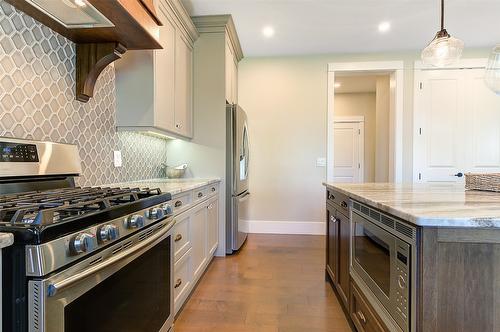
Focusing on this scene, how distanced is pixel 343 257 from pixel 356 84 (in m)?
4.63

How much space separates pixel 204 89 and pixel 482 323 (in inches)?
118

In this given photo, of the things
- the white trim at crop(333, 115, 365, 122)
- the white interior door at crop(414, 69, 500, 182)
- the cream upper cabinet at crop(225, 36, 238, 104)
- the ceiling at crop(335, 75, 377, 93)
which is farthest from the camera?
the white trim at crop(333, 115, 365, 122)

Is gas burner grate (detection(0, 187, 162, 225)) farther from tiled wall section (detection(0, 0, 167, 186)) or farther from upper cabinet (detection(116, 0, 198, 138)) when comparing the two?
upper cabinet (detection(116, 0, 198, 138))

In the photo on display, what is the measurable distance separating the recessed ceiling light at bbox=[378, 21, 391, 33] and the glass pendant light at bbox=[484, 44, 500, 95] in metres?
1.48

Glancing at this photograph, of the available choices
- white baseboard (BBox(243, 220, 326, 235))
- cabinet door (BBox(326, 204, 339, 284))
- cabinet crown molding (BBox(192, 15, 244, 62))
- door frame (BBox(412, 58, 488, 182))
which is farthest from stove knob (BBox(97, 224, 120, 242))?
door frame (BBox(412, 58, 488, 182))

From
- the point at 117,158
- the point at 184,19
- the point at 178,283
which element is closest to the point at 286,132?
the point at 184,19

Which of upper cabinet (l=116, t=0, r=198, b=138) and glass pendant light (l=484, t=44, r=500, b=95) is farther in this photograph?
upper cabinet (l=116, t=0, r=198, b=138)

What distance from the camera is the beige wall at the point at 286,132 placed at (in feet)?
14.4

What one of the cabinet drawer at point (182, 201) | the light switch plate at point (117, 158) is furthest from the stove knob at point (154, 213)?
the light switch plate at point (117, 158)

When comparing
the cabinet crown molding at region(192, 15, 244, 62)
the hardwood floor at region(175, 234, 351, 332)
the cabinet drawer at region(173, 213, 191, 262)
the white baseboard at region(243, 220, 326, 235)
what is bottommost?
the hardwood floor at region(175, 234, 351, 332)

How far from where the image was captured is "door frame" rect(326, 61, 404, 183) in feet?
13.9

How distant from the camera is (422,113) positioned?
4.21m

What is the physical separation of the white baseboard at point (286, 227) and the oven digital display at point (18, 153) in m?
3.29

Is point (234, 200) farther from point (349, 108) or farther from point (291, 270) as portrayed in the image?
point (349, 108)
